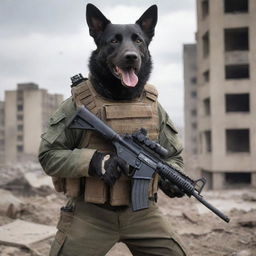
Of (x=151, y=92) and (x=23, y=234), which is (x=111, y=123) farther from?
(x=23, y=234)

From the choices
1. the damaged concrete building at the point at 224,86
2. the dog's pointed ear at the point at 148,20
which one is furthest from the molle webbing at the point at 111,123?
the damaged concrete building at the point at 224,86

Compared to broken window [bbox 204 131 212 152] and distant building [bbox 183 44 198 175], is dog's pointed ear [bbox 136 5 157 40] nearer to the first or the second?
broken window [bbox 204 131 212 152]

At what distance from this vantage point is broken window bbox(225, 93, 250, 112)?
70.2ft

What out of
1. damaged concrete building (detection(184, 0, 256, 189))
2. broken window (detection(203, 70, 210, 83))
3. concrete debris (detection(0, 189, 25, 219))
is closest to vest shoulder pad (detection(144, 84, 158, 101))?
concrete debris (detection(0, 189, 25, 219))

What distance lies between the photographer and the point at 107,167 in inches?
93.5

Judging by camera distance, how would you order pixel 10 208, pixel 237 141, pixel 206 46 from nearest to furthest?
pixel 10 208 → pixel 206 46 → pixel 237 141

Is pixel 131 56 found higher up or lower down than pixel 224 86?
lower down

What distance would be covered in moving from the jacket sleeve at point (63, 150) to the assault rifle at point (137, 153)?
12 centimetres

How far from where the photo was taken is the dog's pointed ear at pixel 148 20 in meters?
2.75

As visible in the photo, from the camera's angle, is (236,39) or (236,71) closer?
(236,39)

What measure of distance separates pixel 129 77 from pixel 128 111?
0.83ft

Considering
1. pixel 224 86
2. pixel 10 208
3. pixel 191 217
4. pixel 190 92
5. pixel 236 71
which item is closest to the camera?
pixel 10 208

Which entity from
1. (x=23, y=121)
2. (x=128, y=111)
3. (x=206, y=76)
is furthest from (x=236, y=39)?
(x=23, y=121)

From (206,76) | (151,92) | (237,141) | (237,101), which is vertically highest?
(206,76)
